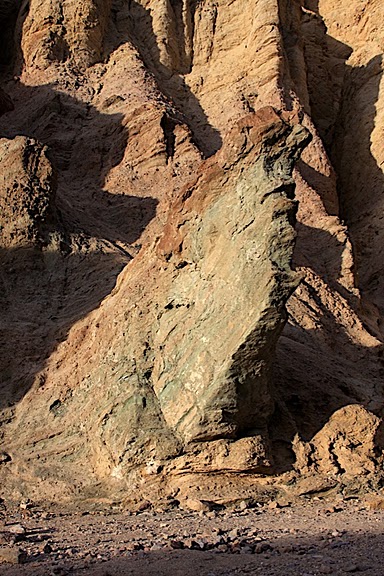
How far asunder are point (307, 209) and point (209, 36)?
745 centimetres

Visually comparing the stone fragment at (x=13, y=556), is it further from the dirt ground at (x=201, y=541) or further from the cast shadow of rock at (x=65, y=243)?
the cast shadow of rock at (x=65, y=243)

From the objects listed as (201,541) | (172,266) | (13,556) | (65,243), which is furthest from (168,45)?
(13,556)

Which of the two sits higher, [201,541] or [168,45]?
[168,45]

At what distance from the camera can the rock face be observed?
6977 millimetres

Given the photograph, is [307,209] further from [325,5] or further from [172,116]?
[325,5]

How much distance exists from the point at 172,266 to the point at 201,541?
3.65 m

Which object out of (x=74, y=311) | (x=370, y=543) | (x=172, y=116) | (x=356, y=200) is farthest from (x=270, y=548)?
(x=356, y=200)

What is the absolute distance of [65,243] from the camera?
36.0 ft

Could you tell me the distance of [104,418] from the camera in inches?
292

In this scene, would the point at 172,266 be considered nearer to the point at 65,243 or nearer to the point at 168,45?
the point at 65,243

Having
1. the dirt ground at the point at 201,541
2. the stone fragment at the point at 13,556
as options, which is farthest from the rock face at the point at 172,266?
the stone fragment at the point at 13,556

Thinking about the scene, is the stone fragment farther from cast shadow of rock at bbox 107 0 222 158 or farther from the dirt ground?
cast shadow of rock at bbox 107 0 222 158

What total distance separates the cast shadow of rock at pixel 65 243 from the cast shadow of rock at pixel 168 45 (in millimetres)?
2747

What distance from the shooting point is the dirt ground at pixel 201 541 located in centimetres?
434
